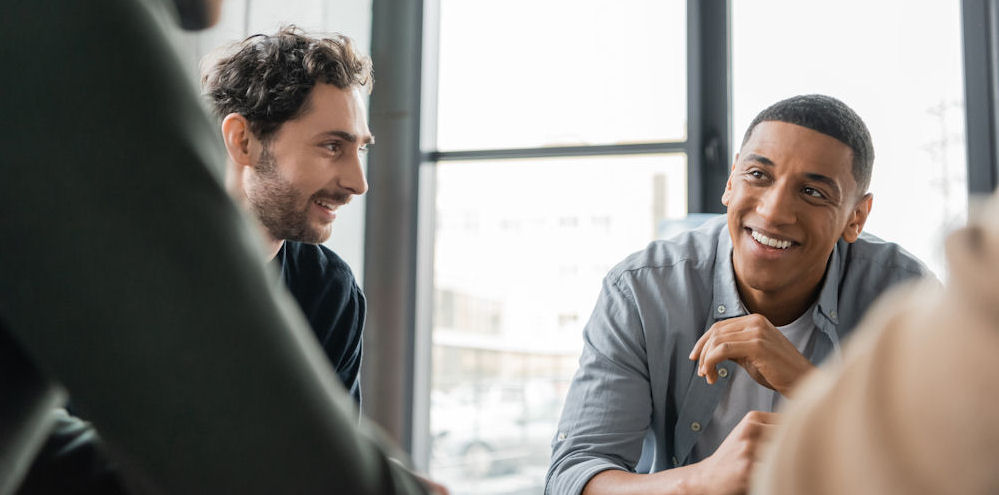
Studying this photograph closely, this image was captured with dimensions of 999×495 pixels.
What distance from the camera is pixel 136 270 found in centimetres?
28

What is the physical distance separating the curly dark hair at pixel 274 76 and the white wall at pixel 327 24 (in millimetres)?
366

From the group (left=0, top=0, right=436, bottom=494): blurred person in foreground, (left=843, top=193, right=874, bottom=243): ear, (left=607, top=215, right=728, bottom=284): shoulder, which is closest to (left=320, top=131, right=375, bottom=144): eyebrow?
(left=607, top=215, right=728, bottom=284): shoulder

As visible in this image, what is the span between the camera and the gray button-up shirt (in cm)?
149

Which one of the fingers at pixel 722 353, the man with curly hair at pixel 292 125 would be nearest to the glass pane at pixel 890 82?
the man with curly hair at pixel 292 125

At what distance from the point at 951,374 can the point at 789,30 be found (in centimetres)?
305

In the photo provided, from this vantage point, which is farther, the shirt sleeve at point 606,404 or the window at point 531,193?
the window at point 531,193

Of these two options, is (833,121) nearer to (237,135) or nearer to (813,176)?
(813,176)

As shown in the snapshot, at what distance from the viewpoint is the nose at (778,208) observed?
165cm

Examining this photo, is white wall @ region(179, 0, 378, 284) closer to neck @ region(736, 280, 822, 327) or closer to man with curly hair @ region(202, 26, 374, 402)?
man with curly hair @ region(202, 26, 374, 402)

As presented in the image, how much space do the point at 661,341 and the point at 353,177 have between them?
1039 mm

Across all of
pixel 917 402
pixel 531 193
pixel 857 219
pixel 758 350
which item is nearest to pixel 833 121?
pixel 857 219

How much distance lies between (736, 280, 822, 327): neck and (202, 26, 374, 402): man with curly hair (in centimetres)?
108

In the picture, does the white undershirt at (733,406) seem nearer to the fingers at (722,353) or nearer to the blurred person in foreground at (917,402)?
the fingers at (722,353)

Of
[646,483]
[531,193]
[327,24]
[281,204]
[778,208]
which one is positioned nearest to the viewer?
[646,483]
